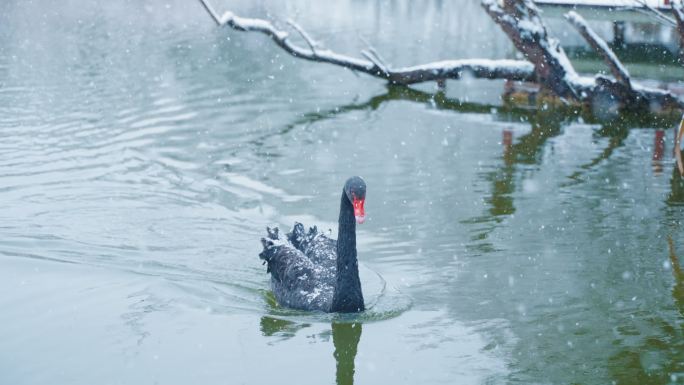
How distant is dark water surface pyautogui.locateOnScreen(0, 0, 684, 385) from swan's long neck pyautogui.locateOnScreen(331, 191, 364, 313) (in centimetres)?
16

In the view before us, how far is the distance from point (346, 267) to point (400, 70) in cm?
1206

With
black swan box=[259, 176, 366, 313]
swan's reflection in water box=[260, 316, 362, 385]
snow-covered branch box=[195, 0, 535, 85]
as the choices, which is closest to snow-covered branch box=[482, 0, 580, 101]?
snow-covered branch box=[195, 0, 535, 85]

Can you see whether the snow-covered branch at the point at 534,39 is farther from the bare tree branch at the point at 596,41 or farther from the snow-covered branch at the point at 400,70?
the bare tree branch at the point at 596,41

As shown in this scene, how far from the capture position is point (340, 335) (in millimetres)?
8234

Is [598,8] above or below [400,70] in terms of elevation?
above

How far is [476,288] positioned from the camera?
9.48 meters

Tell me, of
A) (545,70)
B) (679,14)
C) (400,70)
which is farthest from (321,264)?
(400,70)

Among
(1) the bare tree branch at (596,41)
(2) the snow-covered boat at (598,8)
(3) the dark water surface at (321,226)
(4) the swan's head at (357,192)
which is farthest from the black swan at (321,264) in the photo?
(2) the snow-covered boat at (598,8)

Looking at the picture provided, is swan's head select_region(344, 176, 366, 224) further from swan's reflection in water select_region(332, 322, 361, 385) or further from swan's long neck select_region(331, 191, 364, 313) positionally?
swan's reflection in water select_region(332, 322, 361, 385)

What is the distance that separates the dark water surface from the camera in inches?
313

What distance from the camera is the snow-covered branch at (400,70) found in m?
18.7

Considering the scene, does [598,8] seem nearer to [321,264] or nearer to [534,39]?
[534,39]

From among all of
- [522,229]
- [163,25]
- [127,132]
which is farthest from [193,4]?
[522,229]

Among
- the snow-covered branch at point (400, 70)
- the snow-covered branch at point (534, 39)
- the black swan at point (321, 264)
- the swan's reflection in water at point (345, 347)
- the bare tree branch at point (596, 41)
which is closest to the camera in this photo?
the swan's reflection in water at point (345, 347)
